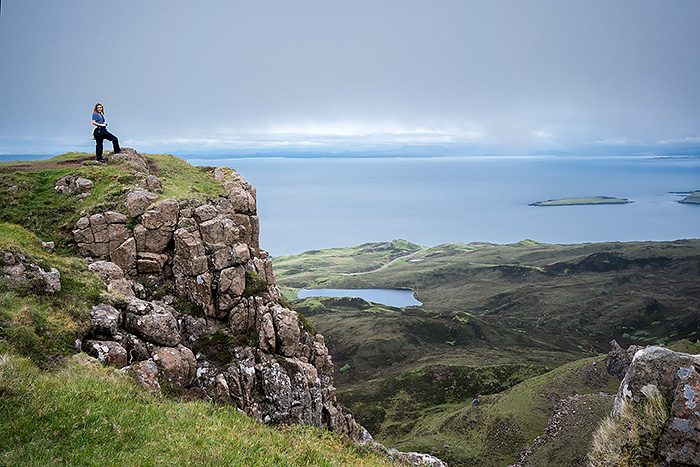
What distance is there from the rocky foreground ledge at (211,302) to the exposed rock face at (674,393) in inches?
581

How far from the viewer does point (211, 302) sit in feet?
80.0

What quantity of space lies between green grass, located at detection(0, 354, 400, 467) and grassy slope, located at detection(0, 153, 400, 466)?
0.07ft

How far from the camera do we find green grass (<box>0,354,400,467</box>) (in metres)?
7.43

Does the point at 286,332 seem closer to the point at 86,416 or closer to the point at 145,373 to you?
the point at 145,373

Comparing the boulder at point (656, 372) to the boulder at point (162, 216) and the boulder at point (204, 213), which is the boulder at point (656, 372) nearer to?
the boulder at point (204, 213)

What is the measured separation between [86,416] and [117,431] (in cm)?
77

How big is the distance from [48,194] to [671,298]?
17287 centimetres

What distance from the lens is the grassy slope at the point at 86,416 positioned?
25.0 feet

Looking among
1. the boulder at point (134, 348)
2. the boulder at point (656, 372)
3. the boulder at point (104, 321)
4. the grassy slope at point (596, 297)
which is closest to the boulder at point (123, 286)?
the boulder at point (104, 321)

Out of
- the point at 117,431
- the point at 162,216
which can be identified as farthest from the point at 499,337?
the point at 117,431


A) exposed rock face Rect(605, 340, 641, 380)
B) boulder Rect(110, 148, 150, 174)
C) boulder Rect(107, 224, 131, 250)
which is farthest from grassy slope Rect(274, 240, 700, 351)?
boulder Rect(107, 224, 131, 250)

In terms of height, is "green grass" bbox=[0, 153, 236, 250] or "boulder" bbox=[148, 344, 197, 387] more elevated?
"green grass" bbox=[0, 153, 236, 250]

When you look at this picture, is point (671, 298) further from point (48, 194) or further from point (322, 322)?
point (48, 194)

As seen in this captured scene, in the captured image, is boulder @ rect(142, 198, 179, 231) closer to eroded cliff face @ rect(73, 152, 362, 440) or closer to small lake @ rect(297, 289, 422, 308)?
eroded cliff face @ rect(73, 152, 362, 440)
